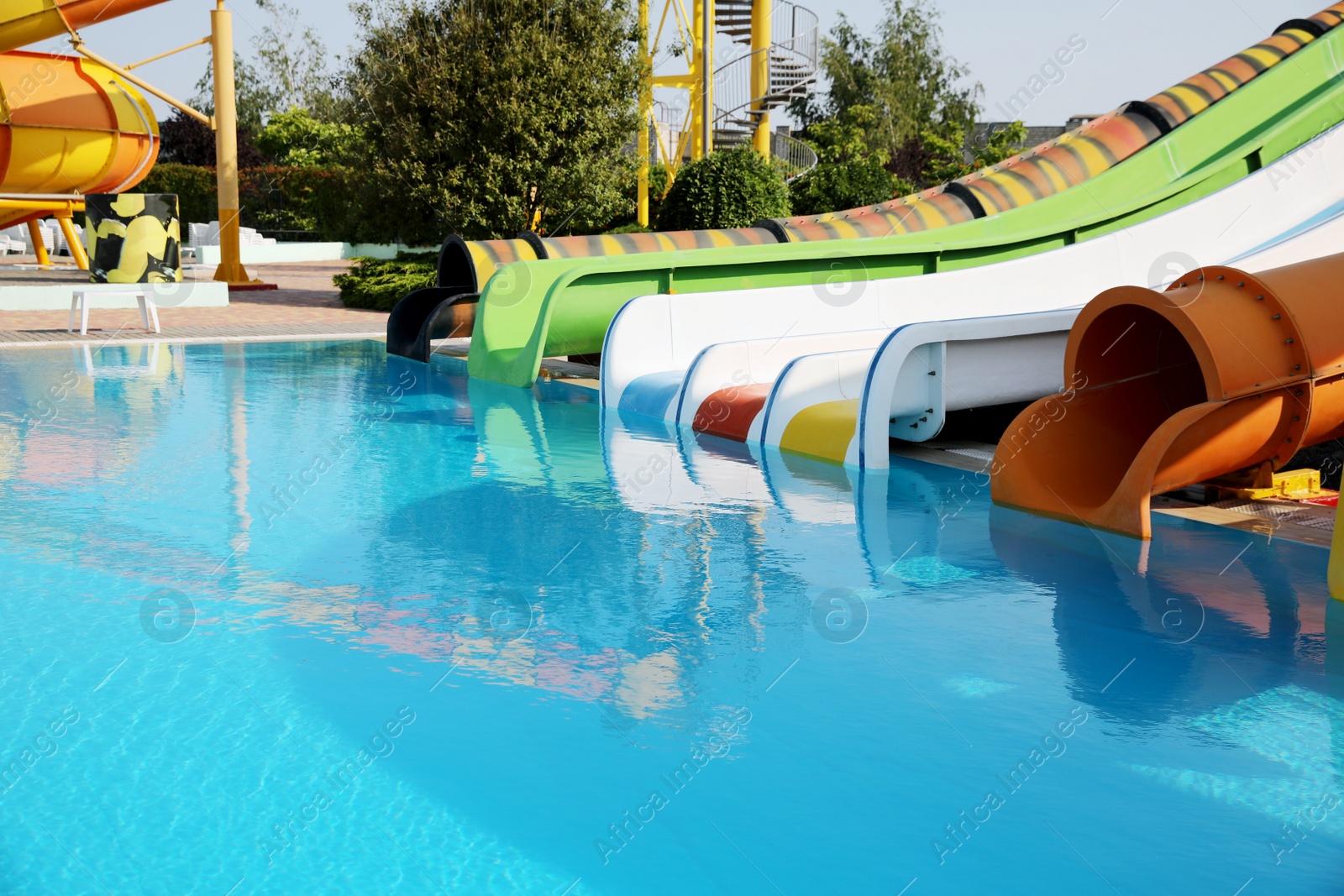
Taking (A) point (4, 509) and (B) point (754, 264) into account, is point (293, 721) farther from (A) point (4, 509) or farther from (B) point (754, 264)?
(B) point (754, 264)

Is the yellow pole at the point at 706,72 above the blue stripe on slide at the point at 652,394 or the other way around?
above

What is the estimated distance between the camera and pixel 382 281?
19.1 metres

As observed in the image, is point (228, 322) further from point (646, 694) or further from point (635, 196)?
point (646, 694)

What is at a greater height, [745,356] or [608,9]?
[608,9]

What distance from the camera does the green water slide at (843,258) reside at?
36.6 feet

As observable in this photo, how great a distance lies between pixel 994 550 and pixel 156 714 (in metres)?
3.67

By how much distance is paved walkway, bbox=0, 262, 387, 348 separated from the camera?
14.5m

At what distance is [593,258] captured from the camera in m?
11.2

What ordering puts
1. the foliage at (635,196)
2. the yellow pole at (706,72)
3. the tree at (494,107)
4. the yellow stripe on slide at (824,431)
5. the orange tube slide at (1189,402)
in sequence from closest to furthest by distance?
the orange tube slide at (1189,402) < the yellow stripe on slide at (824,431) < the tree at (494,107) < the foliage at (635,196) < the yellow pole at (706,72)

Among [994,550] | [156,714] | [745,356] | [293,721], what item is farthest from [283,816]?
[745,356]

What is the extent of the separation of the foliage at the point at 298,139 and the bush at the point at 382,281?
19561 millimetres

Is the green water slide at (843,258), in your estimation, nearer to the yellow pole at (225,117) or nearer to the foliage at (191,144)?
the yellow pole at (225,117)

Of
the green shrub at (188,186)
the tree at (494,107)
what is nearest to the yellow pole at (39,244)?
the green shrub at (188,186)

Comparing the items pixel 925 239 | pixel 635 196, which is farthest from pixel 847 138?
pixel 925 239
